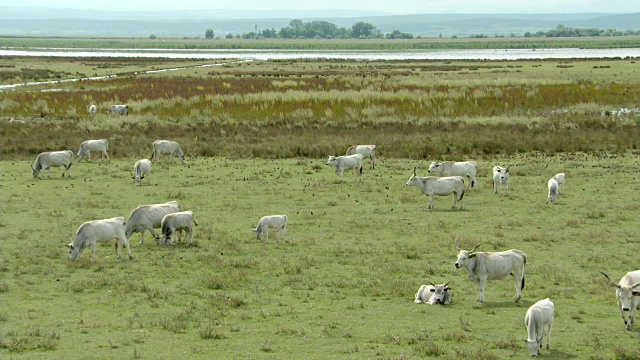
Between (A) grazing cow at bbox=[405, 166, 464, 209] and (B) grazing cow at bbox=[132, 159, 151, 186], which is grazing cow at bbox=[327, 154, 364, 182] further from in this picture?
(B) grazing cow at bbox=[132, 159, 151, 186]

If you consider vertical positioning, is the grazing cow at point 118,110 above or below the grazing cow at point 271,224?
below

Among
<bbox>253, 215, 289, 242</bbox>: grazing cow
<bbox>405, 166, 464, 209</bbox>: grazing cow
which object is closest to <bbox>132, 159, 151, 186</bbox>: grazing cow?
<bbox>253, 215, 289, 242</bbox>: grazing cow

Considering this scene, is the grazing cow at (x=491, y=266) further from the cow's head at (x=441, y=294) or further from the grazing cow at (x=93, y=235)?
the grazing cow at (x=93, y=235)

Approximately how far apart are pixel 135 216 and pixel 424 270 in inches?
320

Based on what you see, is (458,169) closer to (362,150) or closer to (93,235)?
(362,150)

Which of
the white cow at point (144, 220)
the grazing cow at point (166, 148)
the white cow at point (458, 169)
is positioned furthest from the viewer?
the grazing cow at point (166, 148)

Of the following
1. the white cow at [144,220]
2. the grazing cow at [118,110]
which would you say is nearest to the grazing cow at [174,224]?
the white cow at [144,220]

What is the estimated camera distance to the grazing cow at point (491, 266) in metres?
16.7

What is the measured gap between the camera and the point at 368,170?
116 ft

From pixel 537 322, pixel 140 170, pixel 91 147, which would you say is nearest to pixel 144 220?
pixel 140 170

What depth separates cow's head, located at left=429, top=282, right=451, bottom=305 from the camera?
54.1 feet

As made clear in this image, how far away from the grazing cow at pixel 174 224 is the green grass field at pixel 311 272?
522mm

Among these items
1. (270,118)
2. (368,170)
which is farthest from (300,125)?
(368,170)

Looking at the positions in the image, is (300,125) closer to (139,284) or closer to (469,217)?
(469,217)
